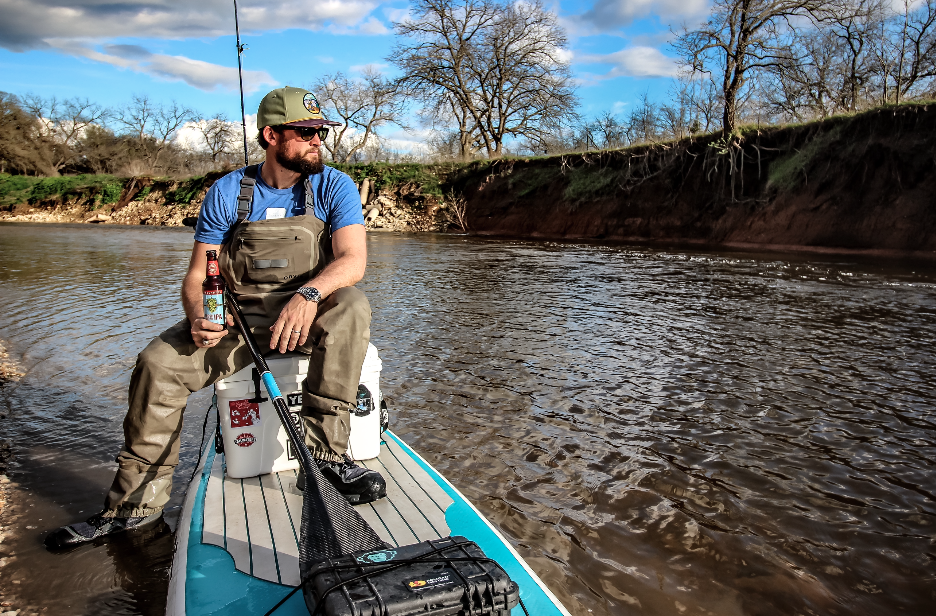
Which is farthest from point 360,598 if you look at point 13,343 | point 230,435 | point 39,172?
point 39,172

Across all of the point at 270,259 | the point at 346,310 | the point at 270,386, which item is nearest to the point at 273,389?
the point at 270,386

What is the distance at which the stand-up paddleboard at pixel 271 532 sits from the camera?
2.05 m

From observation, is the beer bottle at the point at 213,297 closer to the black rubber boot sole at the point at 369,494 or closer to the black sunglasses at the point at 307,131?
the black sunglasses at the point at 307,131

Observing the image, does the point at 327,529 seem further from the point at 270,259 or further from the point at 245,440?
the point at 270,259

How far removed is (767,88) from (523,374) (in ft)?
86.2

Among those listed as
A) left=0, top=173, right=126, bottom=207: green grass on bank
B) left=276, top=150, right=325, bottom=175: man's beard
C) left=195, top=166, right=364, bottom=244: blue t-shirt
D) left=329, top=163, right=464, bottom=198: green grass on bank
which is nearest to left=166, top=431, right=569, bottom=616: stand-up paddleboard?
left=195, top=166, right=364, bottom=244: blue t-shirt

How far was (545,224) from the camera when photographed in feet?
81.9

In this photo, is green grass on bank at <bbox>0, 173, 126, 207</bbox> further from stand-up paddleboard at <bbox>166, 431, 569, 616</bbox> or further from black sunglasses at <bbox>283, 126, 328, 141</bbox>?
stand-up paddleboard at <bbox>166, 431, 569, 616</bbox>

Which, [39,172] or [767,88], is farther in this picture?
[39,172]

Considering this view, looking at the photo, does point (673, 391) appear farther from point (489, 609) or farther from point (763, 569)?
point (489, 609)

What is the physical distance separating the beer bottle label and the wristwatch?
1.22 ft

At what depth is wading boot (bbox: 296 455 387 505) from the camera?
105 inches

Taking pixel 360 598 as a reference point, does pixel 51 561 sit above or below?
below

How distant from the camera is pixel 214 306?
2934 millimetres
